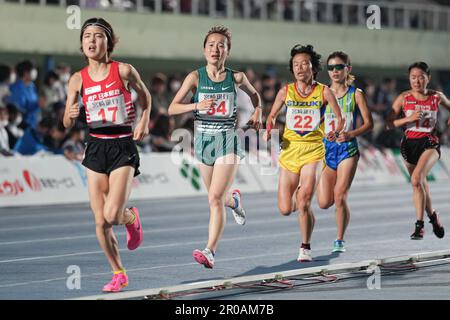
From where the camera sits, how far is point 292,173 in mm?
13602

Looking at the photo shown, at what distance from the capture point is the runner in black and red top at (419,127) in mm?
15609

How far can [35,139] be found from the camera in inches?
924

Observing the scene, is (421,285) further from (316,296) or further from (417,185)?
(417,185)

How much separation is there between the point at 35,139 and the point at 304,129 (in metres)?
10.9

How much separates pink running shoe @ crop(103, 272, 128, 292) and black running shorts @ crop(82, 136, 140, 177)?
87 centimetres

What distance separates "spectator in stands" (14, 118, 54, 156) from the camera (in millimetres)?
23297

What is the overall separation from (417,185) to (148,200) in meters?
9.58

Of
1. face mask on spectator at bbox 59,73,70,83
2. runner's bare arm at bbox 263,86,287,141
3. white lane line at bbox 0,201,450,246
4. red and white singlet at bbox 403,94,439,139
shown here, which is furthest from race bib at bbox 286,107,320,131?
face mask on spectator at bbox 59,73,70,83

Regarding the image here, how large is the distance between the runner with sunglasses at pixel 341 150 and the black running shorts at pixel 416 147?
1426mm

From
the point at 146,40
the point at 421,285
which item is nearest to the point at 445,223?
the point at 421,285

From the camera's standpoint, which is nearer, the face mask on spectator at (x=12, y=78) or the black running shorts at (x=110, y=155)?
the black running shorts at (x=110, y=155)

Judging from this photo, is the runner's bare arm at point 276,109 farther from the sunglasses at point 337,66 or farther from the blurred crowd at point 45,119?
the blurred crowd at point 45,119

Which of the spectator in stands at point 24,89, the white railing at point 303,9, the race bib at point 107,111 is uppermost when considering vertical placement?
the white railing at point 303,9

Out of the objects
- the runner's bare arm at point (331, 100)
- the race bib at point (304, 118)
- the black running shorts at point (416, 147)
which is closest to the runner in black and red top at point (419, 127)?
the black running shorts at point (416, 147)
